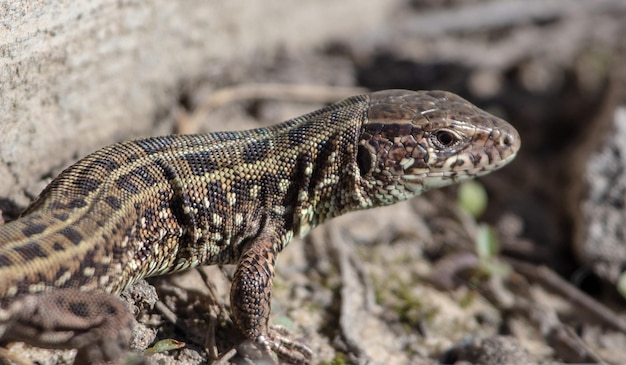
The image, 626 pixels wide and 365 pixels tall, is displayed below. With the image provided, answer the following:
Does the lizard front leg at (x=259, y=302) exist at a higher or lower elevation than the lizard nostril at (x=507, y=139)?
lower

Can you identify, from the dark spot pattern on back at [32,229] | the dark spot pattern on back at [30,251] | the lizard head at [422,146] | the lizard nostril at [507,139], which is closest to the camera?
the dark spot pattern on back at [30,251]

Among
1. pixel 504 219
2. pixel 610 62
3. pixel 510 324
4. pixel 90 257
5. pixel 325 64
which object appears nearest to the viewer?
pixel 90 257

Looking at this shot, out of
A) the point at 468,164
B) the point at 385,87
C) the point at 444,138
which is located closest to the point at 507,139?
the point at 468,164

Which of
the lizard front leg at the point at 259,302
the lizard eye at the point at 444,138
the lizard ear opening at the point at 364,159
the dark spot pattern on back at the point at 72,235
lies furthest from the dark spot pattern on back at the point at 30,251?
the lizard eye at the point at 444,138

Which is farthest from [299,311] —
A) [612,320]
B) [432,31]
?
[432,31]

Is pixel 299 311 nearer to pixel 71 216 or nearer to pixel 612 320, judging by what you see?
pixel 71 216

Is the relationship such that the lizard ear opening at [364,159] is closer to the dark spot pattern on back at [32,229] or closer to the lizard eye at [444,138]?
the lizard eye at [444,138]

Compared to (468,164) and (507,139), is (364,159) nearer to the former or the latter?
(468,164)
